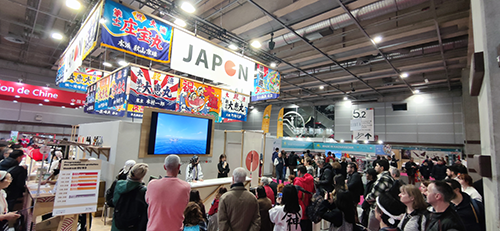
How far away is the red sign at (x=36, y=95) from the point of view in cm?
762

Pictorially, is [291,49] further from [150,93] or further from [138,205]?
[138,205]

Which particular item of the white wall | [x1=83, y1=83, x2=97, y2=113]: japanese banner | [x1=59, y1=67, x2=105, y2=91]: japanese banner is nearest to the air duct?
[x1=83, y1=83, x2=97, y2=113]: japanese banner

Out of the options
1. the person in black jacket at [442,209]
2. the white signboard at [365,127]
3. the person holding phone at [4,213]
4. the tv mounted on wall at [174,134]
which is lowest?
the person holding phone at [4,213]

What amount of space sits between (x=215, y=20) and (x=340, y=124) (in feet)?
42.5

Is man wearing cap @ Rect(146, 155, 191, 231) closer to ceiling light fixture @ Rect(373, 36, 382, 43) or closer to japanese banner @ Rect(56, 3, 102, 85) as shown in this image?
japanese banner @ Rect(56, 3, 102, 85)

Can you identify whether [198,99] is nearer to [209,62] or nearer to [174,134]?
[174,134]

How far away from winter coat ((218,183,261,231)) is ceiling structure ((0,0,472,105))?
401 cm

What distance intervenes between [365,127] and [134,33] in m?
15.5

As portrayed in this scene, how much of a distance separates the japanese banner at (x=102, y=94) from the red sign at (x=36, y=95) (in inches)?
83.7

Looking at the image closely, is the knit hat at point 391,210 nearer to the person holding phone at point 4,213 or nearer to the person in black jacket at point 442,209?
the person in black jacket at point 442,209

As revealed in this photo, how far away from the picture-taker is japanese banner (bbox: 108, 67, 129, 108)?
248 inches

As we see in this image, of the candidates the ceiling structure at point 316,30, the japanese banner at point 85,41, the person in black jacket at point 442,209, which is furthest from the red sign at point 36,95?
the person in black jacket at point 442,209

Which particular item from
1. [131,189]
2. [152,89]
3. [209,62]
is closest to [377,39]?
[209,62]

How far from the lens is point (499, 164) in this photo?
1.53 meters
